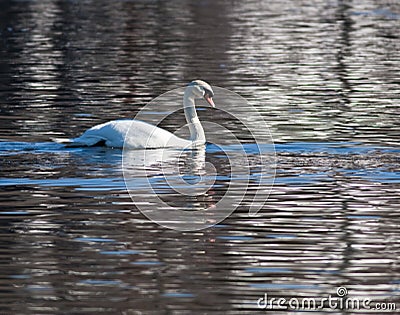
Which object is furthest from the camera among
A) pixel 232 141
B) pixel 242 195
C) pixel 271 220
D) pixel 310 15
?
pixel 310 15

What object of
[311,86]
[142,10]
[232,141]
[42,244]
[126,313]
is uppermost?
[126,313]

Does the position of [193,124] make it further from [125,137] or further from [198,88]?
[125,137]

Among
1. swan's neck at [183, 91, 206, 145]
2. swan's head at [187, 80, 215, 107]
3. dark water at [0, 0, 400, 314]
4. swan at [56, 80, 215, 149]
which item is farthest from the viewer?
swan's head at [187, 80, 215, 107]

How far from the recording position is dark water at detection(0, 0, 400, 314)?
960 cm

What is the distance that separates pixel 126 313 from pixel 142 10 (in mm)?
38390

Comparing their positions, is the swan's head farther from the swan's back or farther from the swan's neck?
the swan's back

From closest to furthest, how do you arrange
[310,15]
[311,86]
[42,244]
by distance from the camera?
[42,244] → [311,86] → [310,15]

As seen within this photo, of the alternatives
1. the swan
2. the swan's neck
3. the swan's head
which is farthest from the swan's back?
the swan's head

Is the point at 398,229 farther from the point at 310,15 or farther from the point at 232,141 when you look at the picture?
Answer: the point at 310,15

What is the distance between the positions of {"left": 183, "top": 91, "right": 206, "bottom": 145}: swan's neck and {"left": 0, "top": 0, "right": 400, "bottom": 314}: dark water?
0.95 meters

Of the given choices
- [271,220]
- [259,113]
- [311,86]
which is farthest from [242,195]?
[311,86]

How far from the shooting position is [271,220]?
1202cm

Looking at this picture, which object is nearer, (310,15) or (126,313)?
(126,313)

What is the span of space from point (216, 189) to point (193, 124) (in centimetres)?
374
